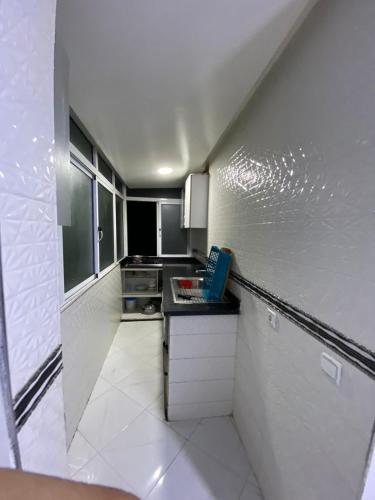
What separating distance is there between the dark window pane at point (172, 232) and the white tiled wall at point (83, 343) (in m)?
1.61

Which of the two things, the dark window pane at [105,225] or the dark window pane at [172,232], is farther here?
the dark window pane at [172,232]

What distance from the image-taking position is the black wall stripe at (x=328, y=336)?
0.58 m

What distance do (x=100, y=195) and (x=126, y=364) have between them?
1.79 m

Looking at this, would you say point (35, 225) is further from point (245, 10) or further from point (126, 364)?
point (126, 364)

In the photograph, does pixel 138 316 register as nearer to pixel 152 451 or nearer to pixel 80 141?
pixel 152 451

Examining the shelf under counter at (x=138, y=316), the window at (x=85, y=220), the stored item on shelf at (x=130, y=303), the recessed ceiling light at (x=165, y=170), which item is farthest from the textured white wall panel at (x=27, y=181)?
the stored item on shelf at (x=130, y=303)

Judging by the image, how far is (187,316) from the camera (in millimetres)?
1402

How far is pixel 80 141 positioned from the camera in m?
1.62

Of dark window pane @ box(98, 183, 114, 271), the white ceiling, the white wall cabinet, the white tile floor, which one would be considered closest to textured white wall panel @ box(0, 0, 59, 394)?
the white ceiling

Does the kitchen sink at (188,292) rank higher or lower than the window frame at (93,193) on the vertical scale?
lower

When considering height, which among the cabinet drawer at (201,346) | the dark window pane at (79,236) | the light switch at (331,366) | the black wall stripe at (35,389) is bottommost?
the cabinet drawer at (201,346)

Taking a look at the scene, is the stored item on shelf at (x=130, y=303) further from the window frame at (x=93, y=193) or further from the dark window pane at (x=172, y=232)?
the dark window pane at (x=172, y=232)

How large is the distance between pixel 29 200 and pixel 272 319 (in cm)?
109

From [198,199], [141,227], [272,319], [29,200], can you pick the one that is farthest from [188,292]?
[141,227]
